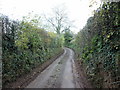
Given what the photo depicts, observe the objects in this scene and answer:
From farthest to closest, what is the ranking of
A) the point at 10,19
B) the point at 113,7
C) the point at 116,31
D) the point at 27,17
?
the point at 27,17
the point at 10,19
the point at 113,7
the point at 116,31

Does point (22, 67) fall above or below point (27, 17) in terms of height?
below

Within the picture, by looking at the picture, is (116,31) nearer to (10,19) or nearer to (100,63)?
(100,63)

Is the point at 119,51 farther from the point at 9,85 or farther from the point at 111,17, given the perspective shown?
the point at 9,85

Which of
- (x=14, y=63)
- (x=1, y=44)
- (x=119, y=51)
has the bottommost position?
(x=14, y=63)

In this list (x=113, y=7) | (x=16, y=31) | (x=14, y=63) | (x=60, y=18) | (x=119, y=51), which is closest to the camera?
(x=119, y=51)

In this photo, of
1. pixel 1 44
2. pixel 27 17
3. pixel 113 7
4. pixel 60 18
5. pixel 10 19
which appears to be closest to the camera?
pixel 113 7

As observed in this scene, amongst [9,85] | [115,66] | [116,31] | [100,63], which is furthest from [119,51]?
[9,85]

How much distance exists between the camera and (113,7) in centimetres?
374

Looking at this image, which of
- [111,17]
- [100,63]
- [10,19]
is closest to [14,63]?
[10,19]

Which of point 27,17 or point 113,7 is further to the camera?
point 27,17

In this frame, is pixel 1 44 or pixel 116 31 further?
pixel 1 44

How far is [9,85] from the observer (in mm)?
4207

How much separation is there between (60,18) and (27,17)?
19617mm

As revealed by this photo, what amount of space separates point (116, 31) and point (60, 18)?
22860 mm
